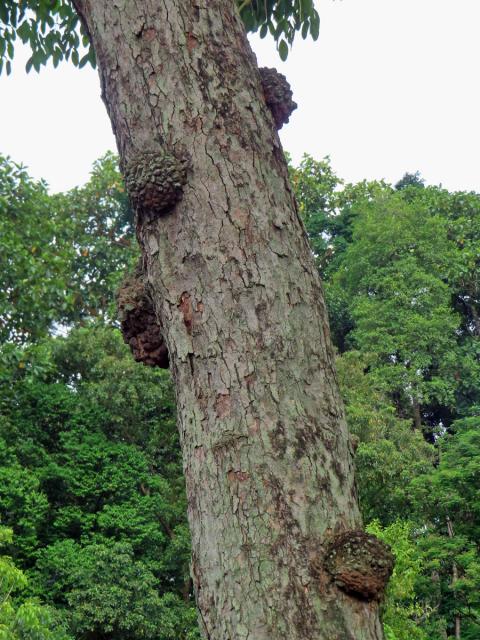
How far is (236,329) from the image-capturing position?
6.81ft

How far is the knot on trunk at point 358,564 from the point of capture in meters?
1.84

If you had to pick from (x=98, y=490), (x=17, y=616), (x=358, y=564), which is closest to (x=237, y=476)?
(x=358, y=564)

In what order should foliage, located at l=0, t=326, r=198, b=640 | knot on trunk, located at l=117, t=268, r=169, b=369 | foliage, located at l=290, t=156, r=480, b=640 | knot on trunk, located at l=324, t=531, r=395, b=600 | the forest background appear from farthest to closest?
foliage, located at l=0, t=326, r=198, b=640
the forest background
foliage, located at l=290, t=156, r=480, b=640
knot on trunk, located at l=117, t=268, r=169, b=369
knot on trunk, located at l=324, t=531, r=395, b=600

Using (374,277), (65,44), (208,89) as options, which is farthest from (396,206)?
(208,89)

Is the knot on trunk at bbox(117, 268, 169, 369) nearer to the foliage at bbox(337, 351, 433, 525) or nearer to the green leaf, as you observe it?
the green leaf

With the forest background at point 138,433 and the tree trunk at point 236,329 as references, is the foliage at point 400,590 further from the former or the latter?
the tree trunk at point 236,329

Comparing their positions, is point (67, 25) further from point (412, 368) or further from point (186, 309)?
point (412, 368)

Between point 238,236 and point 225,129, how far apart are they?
1.12 feet

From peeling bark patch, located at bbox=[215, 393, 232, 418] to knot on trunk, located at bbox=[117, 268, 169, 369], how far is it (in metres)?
0.39

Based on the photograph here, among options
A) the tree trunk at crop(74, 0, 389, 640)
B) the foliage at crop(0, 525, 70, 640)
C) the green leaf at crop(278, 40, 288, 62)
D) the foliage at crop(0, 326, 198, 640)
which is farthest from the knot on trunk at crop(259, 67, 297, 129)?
the foliage at crop(0, 326, 198, 640)

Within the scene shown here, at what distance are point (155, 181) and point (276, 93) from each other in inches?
19.8

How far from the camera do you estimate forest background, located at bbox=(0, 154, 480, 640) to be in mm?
15349

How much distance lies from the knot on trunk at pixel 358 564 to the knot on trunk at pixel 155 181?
0.97 metres

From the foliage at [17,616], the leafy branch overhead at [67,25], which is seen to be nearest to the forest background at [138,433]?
the foliage at [17,616]
